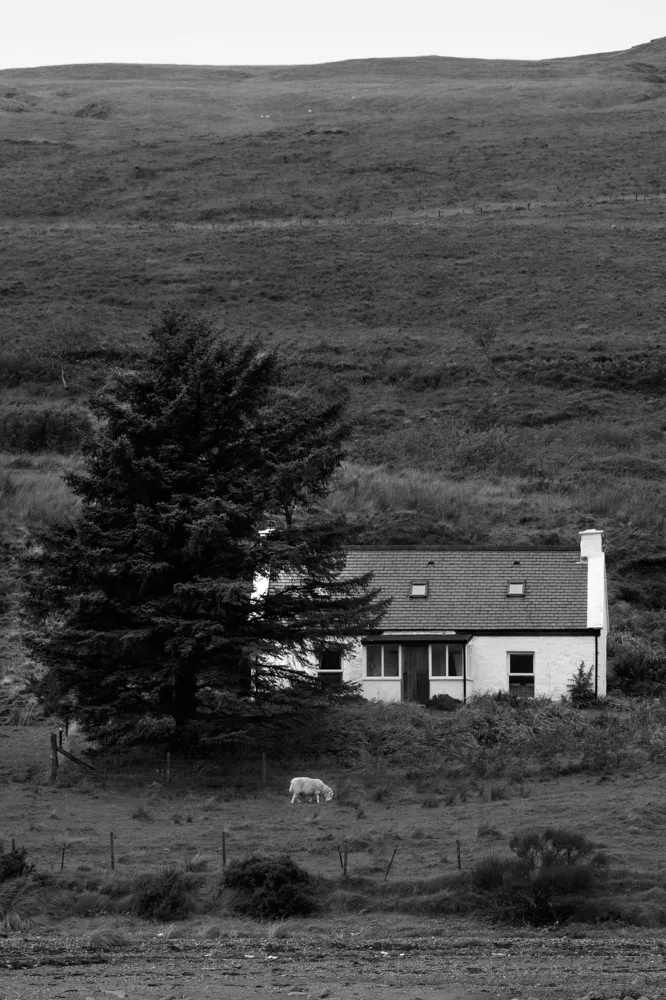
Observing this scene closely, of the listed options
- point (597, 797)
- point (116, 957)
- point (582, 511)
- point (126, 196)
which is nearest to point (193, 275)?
point (126, 196)

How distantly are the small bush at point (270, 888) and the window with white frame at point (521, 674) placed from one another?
54.2 feet

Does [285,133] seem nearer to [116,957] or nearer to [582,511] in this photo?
[582,511]

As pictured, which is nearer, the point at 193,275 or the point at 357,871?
the point at 357,871

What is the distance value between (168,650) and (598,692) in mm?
12432

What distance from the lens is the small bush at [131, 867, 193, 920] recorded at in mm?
18641

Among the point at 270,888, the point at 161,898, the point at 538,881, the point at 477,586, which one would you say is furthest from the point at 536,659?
the point at 161,898

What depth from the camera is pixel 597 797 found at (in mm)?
24641

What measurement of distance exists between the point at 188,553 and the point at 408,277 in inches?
2485

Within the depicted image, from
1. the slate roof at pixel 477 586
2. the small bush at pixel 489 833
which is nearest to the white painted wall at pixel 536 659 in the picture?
the slate roof at pixel 477 586

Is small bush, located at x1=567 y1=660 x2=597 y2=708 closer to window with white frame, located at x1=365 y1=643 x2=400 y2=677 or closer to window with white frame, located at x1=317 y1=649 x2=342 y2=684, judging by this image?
window with white frame, located at x1=365 y1=643 x2=400 y2=677

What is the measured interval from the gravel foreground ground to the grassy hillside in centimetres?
1799

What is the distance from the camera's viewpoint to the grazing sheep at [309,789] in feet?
83.4

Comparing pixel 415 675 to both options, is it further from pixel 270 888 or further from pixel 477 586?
pixel 270 888

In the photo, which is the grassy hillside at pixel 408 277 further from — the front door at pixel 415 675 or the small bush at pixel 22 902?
the small bush at pixel 22 902
